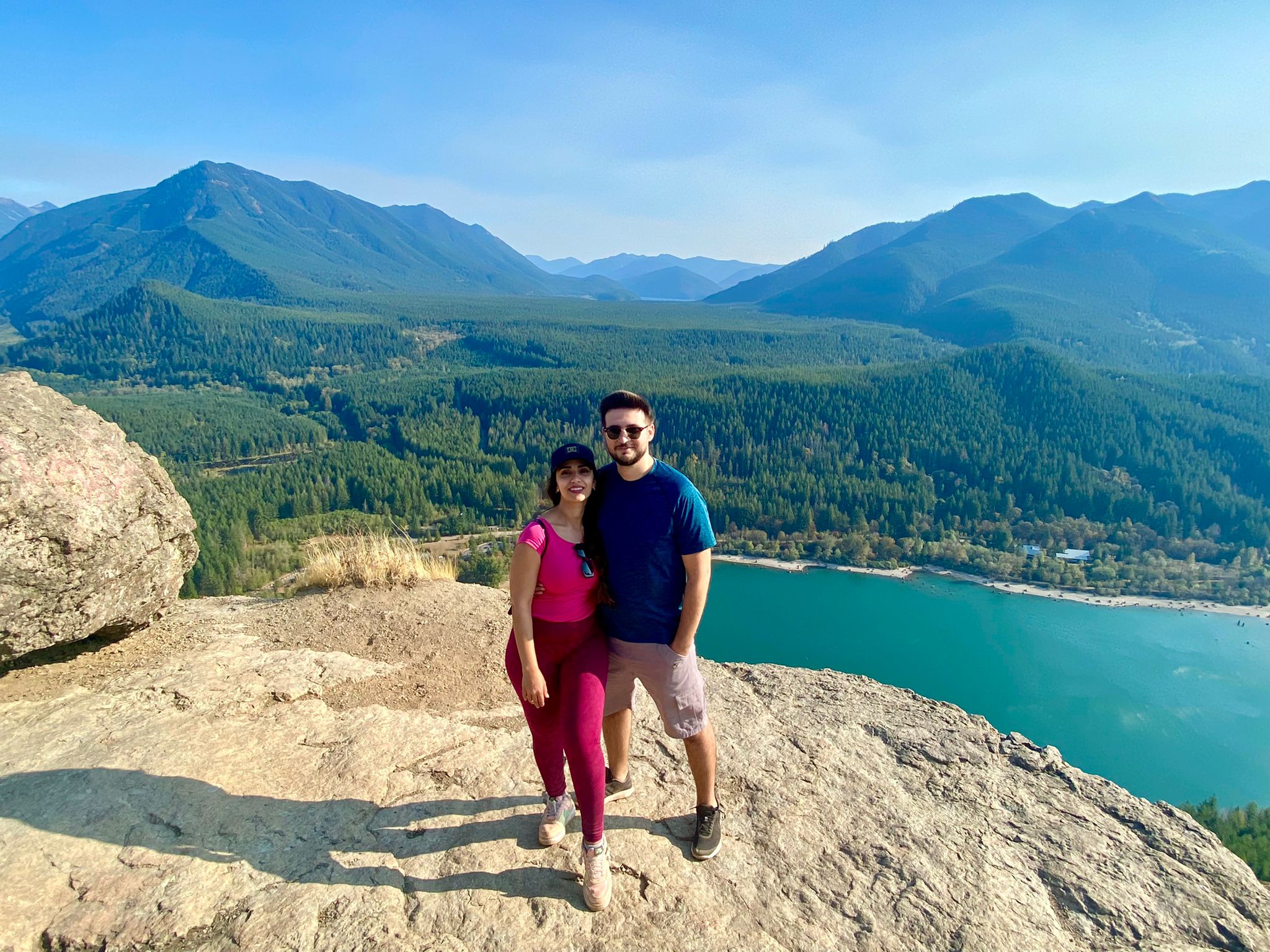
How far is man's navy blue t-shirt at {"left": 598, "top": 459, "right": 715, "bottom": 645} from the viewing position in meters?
3.23

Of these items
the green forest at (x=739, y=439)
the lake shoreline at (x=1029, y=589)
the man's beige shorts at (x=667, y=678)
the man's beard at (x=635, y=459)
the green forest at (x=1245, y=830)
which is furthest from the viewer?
the green forest at (x=739, y=439)

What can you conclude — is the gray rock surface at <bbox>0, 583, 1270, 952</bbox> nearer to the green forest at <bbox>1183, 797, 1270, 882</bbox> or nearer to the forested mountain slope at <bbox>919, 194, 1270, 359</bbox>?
the green forest at <bbox>1183, 797, 1270, 882</bbox>

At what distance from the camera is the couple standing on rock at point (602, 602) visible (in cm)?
320

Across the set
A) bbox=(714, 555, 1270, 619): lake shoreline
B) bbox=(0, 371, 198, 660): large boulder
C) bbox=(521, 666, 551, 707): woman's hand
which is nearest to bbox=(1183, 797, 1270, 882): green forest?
bbox=(714, 555, 1270, 619): lake shoreline

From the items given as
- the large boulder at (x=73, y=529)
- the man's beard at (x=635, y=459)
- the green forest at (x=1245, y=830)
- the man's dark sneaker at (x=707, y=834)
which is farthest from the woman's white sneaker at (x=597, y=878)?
the green forest at (x=1245, y=830)

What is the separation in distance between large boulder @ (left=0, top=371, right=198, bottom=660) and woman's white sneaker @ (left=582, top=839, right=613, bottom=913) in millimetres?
4178

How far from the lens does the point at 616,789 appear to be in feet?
13.0

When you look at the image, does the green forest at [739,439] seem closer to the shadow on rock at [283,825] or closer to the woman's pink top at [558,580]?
the shadow on rock at [283,825]

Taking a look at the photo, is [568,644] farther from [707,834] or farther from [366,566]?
[366,566]

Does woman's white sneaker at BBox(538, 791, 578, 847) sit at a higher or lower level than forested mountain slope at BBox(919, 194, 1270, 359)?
lower

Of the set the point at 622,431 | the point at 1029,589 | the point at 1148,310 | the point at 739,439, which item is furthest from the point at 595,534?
the point at 1148,310

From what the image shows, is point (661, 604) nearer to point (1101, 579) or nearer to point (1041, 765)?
point (1041, 765)

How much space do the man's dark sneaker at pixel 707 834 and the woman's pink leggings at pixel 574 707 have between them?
0.56m

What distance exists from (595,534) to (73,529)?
161 inches
